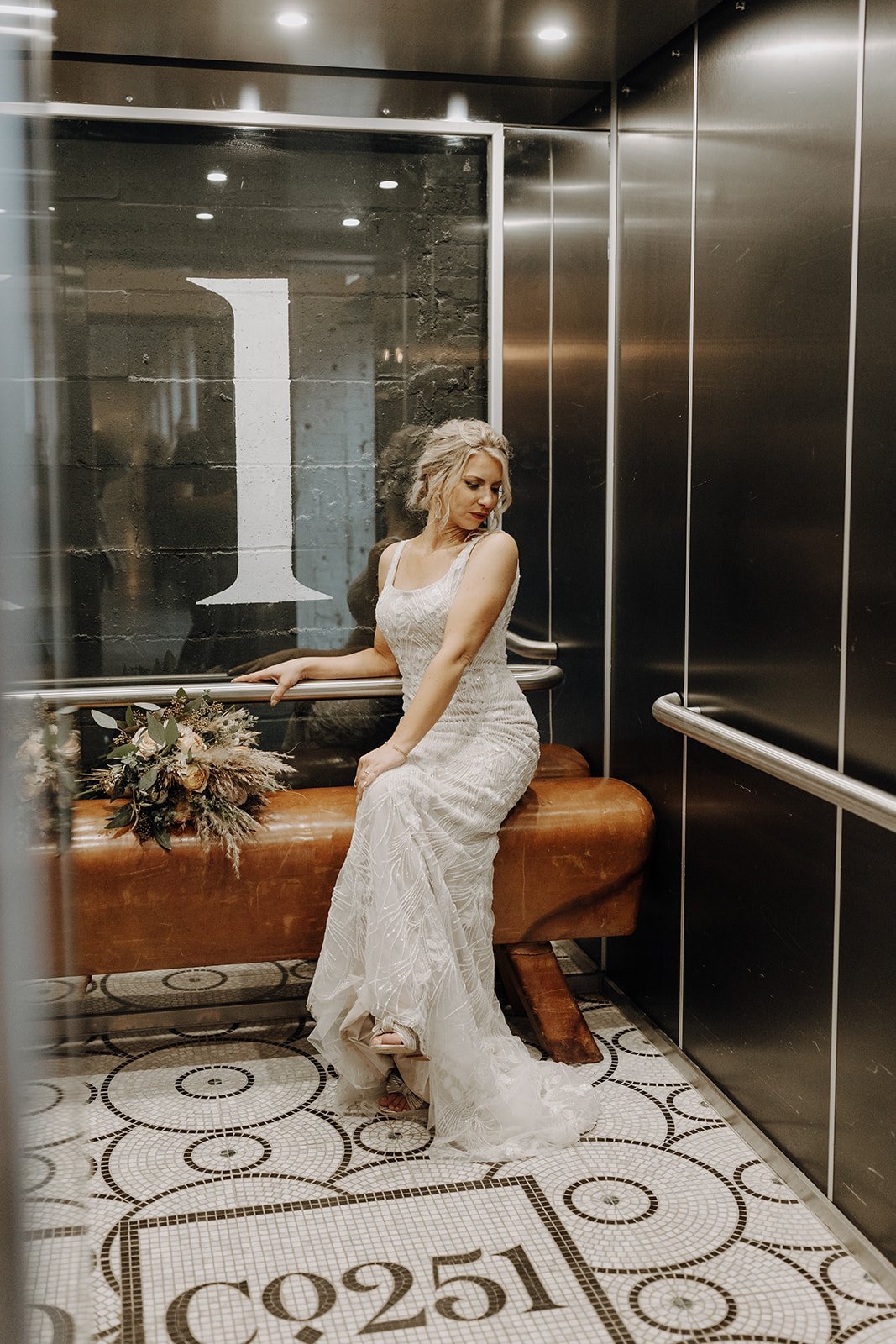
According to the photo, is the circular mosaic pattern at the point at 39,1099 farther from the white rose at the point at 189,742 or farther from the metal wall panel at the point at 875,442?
the white rose at the point at 189,742

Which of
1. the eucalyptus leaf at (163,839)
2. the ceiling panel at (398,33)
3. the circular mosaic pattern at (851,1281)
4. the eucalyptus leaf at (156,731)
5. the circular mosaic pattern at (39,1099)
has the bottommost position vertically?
the circular mosaic pattern at (851,1281)

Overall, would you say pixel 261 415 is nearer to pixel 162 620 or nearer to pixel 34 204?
pixel 162 620

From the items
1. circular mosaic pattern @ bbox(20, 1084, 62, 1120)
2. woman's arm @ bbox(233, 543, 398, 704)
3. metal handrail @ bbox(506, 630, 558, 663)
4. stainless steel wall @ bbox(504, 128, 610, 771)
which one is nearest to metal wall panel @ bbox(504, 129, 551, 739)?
stainless steel wall @ bbox(504, 128, 610, 771)

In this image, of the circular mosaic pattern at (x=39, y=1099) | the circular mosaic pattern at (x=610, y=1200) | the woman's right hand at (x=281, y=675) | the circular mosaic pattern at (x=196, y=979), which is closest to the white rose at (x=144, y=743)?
the woman's right hand at (x=281, y=675)

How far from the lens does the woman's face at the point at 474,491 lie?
301 centimetres

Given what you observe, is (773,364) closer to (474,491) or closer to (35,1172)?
(474,491)

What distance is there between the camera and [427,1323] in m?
2.03

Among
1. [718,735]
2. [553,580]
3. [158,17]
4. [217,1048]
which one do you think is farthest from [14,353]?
[553,580]

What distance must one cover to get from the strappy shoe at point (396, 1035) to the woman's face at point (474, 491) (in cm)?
128

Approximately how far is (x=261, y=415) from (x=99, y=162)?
0.77m

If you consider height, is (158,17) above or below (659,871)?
above

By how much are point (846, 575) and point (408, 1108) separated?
1.60 metres

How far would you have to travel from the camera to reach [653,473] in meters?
3.07

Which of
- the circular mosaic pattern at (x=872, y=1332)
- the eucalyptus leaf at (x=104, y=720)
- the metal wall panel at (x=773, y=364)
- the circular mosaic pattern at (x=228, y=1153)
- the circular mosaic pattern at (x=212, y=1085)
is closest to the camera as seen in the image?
the circular mosaic pattern at (x=872, y=1332)
